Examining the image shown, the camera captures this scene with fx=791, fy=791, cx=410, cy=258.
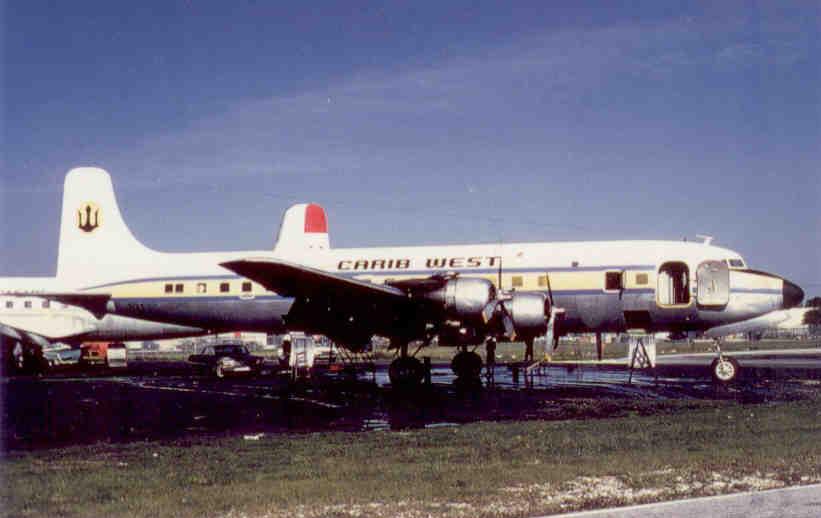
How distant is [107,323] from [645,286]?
23.2 metres

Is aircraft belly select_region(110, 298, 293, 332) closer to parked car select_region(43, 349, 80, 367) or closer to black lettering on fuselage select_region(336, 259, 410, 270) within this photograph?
black lettering on fuselage select_region(336, 259, 410, 270)

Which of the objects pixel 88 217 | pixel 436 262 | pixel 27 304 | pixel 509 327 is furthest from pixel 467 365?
pixel 27 304

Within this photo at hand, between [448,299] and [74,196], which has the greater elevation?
[74,196]

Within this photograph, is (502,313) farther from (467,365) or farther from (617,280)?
(467,365)

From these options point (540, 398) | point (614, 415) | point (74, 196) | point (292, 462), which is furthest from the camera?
point (74, 196)

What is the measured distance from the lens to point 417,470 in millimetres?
8828

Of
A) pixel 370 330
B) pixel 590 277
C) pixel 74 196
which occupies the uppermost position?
pixel 74 196

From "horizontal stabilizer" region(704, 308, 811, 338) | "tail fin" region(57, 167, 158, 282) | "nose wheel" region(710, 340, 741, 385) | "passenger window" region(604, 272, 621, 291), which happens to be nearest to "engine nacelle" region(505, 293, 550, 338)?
"passenger window" region(604, 272, 621, 291)

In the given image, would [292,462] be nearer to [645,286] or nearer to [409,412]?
[409,412]

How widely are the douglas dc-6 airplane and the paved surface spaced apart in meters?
12.4

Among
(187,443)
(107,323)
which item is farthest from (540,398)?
(107,323)

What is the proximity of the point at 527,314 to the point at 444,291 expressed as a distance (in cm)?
219

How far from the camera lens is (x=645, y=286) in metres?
21.6

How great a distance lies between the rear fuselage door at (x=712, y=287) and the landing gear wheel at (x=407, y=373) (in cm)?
785
